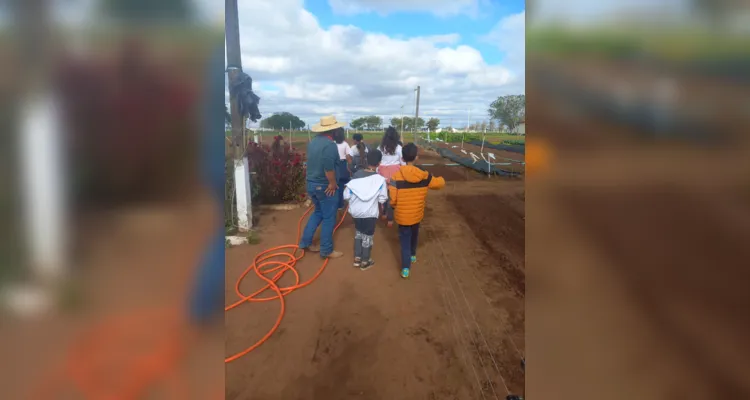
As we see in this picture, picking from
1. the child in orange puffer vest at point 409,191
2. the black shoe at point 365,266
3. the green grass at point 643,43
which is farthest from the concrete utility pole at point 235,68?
the green grass at point 643,43

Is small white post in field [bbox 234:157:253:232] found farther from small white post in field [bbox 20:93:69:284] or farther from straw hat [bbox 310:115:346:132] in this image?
small white post in field [bbox 20:93:69:284]

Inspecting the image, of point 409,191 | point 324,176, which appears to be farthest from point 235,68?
point 409,191

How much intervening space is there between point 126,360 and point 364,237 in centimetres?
375

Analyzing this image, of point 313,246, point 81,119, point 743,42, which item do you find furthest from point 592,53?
point 313,246

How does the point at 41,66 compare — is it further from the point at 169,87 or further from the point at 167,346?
the point at 167,346

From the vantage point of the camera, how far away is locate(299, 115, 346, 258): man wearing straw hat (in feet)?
14.4

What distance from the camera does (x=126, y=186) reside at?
0.59 meters

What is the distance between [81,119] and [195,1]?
25cm

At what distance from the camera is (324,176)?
4.45 m

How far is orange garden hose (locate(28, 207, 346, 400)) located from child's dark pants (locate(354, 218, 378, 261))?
3.54m

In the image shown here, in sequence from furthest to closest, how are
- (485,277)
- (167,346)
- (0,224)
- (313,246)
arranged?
(313,246) → (485,277) → (167,346) → (0,224)

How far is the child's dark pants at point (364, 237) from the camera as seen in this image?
4.21 m

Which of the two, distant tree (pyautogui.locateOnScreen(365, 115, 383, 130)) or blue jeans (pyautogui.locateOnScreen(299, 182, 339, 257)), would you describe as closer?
blue jeans (pyautogui.locateOnScreen(299, 182, 339, 257))

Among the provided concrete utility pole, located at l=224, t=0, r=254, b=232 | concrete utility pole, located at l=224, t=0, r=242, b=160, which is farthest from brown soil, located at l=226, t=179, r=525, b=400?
concrete utility pole, located at l=224, t=0, r=242, b=160
